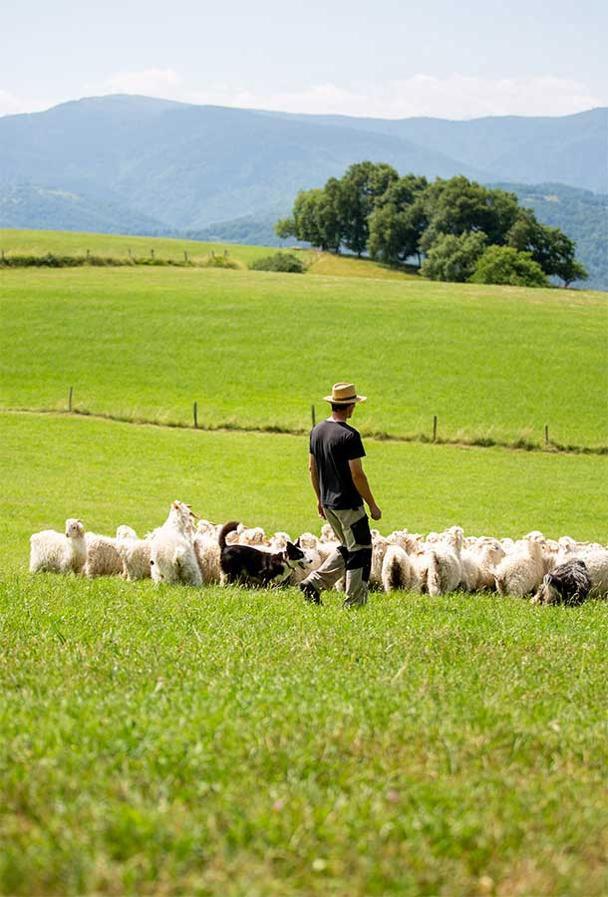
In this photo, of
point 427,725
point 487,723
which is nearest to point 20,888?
point 427,725

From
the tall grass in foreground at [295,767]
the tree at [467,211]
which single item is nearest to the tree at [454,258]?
the tree at [467,211]

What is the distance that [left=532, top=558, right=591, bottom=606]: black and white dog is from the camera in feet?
49.6

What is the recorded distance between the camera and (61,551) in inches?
655

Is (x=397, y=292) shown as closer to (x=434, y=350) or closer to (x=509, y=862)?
(x=434, y=350)

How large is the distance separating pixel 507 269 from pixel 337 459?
10355cm

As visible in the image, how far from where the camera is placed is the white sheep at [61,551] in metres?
16.5

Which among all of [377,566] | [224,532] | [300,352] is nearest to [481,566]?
[377,566]

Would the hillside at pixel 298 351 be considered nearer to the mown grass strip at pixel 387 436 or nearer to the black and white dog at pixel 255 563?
the mown grass strip at pixel 387 436

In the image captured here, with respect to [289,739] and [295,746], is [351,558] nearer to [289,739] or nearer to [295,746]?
[289,739]

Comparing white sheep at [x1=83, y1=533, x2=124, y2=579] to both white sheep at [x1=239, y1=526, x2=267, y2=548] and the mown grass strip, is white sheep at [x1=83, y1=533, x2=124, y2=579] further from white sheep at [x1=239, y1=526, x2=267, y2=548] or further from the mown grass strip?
the mown grass strip

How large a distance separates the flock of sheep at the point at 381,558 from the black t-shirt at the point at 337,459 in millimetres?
2741

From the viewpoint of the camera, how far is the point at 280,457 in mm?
39125

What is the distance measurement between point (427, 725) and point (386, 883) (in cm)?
216

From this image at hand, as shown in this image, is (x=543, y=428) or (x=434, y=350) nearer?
(x=543, y=428)
